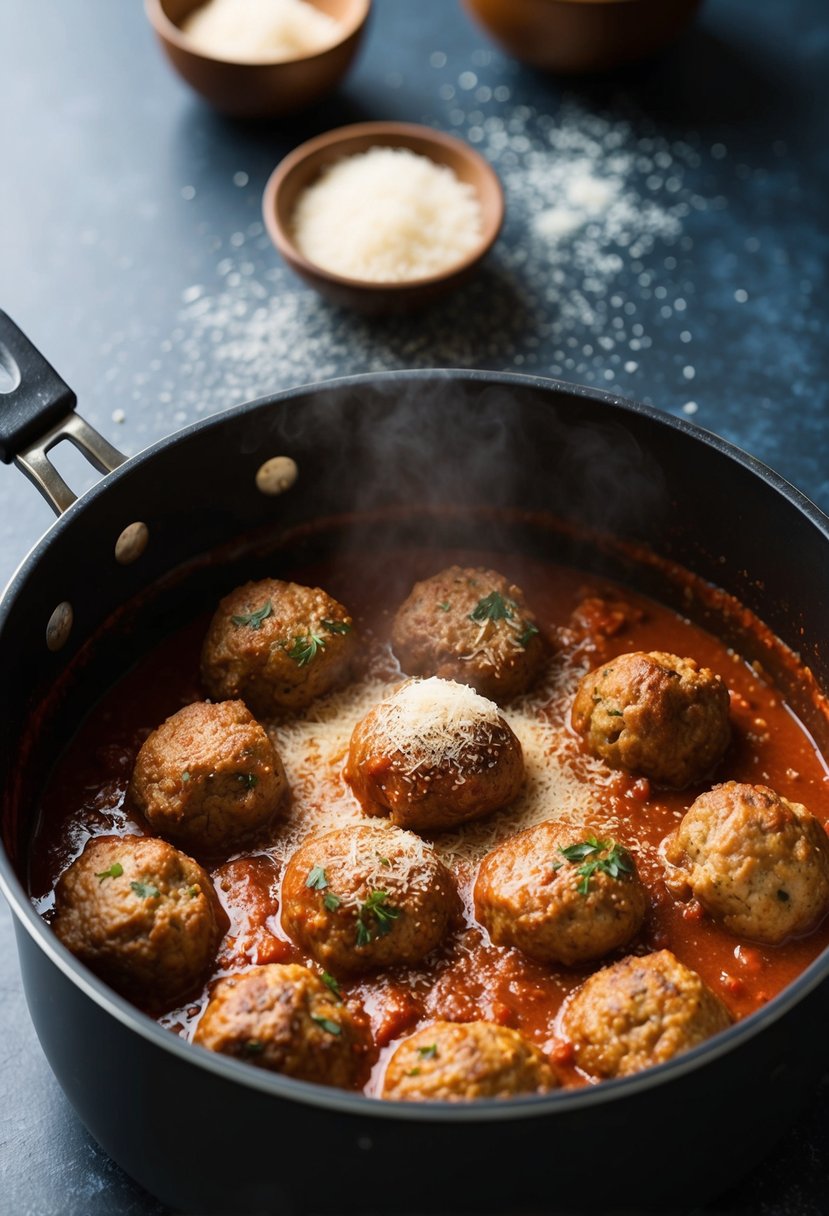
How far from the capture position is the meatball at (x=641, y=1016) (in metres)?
3.19

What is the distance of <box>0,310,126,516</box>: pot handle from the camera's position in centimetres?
383

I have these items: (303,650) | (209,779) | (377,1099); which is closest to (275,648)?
(303,650)

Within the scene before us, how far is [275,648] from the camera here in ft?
13.3

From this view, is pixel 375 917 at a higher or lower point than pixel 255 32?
lower

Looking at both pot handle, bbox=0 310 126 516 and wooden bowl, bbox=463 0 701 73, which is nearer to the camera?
pot handle, bbox=0 310 126 516

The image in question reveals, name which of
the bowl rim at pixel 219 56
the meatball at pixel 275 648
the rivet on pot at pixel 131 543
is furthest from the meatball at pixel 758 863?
the bowl rim at pixel 219 56

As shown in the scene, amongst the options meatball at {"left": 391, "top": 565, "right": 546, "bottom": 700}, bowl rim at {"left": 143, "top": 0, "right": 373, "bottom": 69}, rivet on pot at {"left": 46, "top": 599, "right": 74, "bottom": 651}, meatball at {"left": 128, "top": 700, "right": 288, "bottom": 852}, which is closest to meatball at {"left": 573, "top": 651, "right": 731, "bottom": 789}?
meatball at {"left": 391, "top": 565, "right": 546, "bottom": 700}

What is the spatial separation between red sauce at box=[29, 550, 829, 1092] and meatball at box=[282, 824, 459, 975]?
3.6 inches

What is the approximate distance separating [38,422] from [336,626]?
3.34 ft

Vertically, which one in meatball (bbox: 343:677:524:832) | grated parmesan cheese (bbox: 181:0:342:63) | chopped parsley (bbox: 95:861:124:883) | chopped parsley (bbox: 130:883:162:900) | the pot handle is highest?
the pot handle

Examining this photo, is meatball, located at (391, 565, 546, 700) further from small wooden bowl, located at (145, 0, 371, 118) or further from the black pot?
small wooden bowl, located at (145, 0, 371, 118)

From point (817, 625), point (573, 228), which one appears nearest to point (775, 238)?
point (573, 228)

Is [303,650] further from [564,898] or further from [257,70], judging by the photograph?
[257,70]

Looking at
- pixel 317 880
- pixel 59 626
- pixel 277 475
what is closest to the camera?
pixel 317 880
